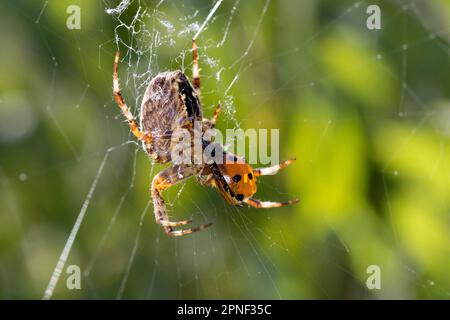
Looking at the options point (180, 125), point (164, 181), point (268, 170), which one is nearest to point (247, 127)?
point (268, 170)

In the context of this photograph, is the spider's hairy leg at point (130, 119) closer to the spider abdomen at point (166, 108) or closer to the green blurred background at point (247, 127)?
the spider abdomen at point (166, 108)

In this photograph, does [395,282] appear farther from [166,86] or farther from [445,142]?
[166,86]

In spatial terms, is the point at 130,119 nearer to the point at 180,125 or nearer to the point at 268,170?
the point at 180,125

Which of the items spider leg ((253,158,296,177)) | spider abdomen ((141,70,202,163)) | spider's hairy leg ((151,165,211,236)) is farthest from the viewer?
spider's hairy leg ((151,165,211,236))

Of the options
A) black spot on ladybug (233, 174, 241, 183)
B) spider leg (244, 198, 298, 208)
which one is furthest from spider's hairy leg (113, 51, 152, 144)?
spider leg (244, 198, 298, 208)

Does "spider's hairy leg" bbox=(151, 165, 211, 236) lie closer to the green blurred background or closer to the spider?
the spider

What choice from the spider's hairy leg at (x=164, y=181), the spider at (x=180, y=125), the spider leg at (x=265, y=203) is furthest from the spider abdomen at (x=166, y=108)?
the spider leg at (x=265, y=203)
